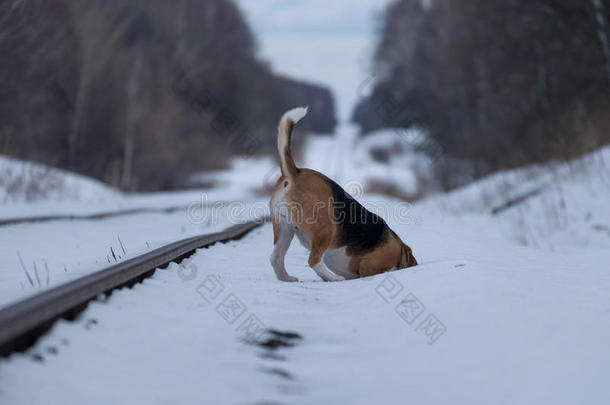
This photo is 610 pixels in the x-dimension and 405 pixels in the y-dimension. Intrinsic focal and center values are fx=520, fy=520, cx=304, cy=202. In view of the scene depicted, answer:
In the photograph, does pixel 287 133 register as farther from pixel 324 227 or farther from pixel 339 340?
pixel 339 340

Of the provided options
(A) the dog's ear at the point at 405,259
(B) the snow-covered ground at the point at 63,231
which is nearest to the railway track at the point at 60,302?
(B) the snow-covered ground at the point at 63,231

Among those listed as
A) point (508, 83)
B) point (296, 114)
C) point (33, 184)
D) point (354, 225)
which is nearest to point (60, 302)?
point (296, 114)

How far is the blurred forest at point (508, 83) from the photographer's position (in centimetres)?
1382

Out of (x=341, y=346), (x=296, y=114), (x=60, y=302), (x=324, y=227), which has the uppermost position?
(x=296, y=114)

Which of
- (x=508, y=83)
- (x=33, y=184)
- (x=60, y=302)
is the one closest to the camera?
(x=60, y=302)

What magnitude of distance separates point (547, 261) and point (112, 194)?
13.5 m

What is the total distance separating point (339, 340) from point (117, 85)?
19.8 m

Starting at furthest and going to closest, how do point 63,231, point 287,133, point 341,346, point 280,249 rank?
point 63,231
point 280,249
point 287,133
point 341,346

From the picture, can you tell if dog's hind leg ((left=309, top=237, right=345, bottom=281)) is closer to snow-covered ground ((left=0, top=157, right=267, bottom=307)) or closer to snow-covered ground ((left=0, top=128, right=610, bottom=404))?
snow-covered ground ((left=0, top=128, right=610, bottom=404))

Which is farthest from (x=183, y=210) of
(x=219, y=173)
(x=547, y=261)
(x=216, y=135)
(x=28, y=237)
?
(x=216, y=135)

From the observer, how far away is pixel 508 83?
18.3 meters

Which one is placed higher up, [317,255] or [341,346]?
[317,255]

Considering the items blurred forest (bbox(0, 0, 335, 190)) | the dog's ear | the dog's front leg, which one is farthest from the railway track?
blurred forest (bbox(0, 0, 335, 190))

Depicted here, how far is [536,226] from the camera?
8.48m
